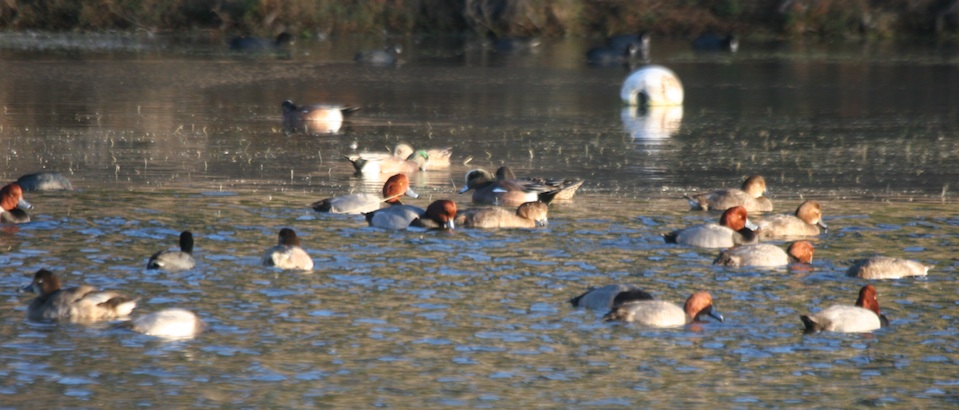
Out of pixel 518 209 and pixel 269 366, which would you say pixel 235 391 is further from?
pixel 518 209

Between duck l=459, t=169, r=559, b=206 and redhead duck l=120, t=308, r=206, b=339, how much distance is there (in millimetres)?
5477

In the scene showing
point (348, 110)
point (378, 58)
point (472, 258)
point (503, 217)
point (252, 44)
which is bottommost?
point (472, 258)

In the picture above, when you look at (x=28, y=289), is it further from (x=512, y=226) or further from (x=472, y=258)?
(x=512, y=226)

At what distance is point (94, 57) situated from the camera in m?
34.2

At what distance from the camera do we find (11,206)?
42.9ft

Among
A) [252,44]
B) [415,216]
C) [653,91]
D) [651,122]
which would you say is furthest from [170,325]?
[252,44]

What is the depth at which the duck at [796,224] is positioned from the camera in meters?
13.1

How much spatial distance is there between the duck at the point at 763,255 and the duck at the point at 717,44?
89.5ft

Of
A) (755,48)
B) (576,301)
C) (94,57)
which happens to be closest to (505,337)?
(576,301)

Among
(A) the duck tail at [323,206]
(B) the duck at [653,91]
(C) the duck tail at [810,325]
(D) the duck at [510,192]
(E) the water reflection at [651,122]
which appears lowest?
(C) the duck tail at [810,325]

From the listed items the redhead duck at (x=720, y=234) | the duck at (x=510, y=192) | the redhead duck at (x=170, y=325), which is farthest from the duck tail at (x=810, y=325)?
the duck at (x=510, y=192)

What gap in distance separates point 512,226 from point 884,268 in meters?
3.39

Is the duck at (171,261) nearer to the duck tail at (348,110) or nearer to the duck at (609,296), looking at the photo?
the duck at (609,296)

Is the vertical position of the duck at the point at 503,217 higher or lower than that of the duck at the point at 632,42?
lower
